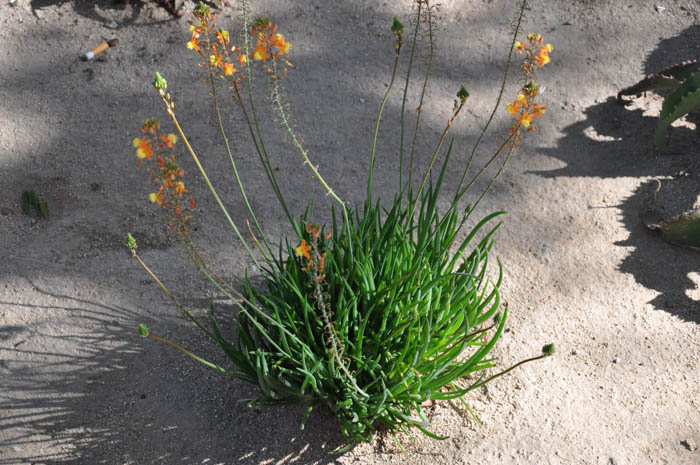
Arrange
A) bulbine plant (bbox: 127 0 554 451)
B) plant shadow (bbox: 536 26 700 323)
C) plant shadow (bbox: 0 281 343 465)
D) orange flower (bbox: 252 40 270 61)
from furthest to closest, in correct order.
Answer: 1. plant shadow (bbox: 536 26 700 323)
2. plant shadow (bbox: 0 281 343 465)
3. bulbine plant (bbox: 127 0 554 451)
4. orange flower (bbox: 252 40 270 61)

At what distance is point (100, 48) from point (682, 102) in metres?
3.02

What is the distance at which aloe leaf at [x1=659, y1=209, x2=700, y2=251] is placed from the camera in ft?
9.16

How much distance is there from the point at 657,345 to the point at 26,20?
12.1ft

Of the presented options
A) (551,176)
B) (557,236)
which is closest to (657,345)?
(557,236)

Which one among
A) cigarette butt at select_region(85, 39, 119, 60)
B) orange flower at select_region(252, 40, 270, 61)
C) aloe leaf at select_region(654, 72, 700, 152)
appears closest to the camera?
orange flower at select_region(252, 40, 270, 61)

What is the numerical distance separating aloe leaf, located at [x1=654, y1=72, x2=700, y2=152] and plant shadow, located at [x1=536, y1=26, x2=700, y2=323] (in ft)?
0.70

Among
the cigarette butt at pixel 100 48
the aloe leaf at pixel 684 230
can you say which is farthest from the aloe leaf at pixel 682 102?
the cigarette butt at pixel 100 48

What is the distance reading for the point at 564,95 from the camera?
11.9 feet

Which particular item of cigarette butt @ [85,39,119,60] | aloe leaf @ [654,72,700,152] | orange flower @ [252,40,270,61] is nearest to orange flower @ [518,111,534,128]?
orange flower @ [252,40,270,61]

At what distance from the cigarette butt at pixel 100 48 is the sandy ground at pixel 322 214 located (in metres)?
0.06

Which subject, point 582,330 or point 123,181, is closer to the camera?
point 582,330

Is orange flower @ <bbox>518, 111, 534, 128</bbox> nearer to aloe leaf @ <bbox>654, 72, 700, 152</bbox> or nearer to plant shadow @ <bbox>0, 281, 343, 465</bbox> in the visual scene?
plant shadow @ <bbox>0, 281, 343, 465</bbox>

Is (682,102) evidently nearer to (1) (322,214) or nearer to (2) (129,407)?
(1) (322,214)

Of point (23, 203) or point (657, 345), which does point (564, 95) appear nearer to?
point (657, 345)
